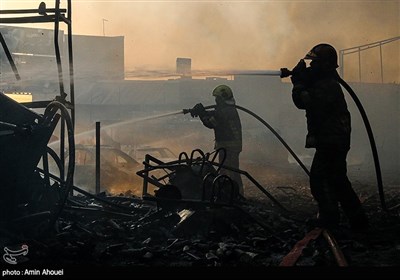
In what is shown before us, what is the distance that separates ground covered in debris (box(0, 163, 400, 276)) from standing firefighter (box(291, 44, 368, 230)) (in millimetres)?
266

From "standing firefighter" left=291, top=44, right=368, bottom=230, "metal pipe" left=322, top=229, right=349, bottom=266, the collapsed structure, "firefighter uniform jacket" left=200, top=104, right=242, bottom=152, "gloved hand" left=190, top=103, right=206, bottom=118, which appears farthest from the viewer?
"firefighter uniform jacket" left=200, top=104, right=242, bottom=152

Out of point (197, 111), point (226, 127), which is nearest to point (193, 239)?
point (197, 111)

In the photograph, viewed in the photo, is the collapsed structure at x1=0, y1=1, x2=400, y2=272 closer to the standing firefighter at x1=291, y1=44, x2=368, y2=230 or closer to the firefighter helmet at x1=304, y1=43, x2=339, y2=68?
the standing firefighter at x1=291, y1=44, x2=368, y2=230

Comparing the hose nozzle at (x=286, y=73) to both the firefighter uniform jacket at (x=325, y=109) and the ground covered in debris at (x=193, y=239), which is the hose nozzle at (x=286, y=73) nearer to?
the firefighter uniform jacket at (x=325, y=109)

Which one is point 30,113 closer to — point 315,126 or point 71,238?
point 71,238

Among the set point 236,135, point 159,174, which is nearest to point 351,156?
point 159,174

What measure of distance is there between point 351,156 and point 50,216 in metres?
20.1

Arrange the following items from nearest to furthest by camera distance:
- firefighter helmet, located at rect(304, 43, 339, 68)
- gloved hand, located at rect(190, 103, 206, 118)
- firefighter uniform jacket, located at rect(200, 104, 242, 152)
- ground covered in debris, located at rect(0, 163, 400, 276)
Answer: ground covered in debris, located at rect(0, 163, 400, 276) → firefighter helmet, located at rect(304, 43, 339, 68) → gloved hand, located at rect(190, 103, 206, 118) → firefighter uniform jacket, located at rect(200, 104, 242, 152)

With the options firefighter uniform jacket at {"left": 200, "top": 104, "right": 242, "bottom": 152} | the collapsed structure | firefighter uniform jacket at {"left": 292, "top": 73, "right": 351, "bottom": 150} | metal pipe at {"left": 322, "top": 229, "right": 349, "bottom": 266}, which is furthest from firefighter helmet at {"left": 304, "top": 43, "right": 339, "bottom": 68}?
firefighter uniform jacket at {"left": 200, "top": 104, "right": 242, "bottom": 152}

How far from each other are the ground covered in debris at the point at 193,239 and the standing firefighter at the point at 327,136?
266mm

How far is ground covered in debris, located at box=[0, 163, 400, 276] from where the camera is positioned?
440 centimetres

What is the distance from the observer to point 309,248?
455 centimetres

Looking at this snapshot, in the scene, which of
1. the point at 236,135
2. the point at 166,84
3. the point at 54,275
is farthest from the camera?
the point at 166,84

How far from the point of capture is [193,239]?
5.31 meters
